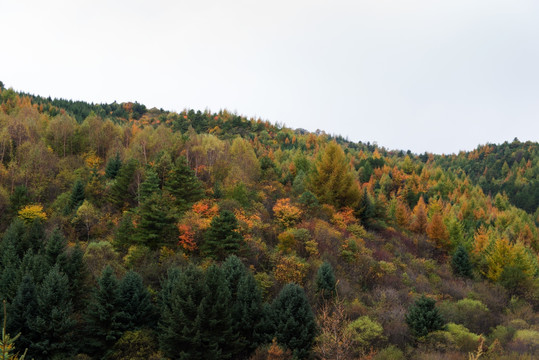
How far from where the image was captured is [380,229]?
153 feet

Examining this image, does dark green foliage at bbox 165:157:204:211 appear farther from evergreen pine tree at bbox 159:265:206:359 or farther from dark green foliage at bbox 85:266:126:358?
evergreen pine tree at bbox 159:265:206:359

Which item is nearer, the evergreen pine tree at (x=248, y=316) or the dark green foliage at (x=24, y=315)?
the dark green foliage at (x=24, y=315)

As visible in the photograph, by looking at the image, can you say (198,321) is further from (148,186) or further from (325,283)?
(148,186)

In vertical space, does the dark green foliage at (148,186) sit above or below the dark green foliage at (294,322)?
above

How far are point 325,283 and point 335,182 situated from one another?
21489mm

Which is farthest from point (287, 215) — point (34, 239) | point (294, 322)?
point (34, 239)

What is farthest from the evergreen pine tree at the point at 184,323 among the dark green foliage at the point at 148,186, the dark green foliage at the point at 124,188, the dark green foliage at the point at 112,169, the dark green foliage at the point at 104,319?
the dark green foliage at the point at 112,169

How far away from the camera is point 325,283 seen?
25.3 m

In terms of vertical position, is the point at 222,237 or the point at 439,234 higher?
the point at 439,234

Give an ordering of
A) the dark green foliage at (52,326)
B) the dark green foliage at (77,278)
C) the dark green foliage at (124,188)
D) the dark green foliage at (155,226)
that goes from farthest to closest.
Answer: the dark green foliage at (124,188) < the dark green foliage at (155,226) < the dark green foliage at (77,278) < the dark green foliage at (52,326)

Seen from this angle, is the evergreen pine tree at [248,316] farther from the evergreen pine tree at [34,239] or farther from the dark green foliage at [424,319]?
the evergreen pine tree at [34,239]

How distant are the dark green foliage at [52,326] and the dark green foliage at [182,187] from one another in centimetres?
1534

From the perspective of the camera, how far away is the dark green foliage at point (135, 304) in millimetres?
21484

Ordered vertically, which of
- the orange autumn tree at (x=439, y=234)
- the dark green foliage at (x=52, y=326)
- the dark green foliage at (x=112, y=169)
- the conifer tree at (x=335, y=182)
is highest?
the conifer tree at (x=335, y=182)
